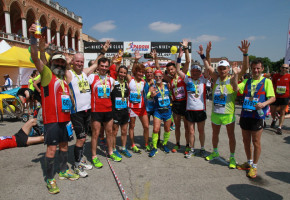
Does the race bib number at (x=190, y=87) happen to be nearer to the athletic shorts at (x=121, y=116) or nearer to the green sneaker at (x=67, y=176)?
the athletic shorts at (x=121, y=116)

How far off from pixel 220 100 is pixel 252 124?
692mm

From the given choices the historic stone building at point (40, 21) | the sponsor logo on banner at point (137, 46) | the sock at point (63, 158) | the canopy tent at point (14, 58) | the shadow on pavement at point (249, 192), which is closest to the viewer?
the shadow on pavement at point (249, 192)

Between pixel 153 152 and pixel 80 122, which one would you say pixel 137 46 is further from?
pixel 80 122

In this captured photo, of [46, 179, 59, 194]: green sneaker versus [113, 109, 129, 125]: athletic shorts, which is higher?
[113, 109, 129, 125]: athletic shorts

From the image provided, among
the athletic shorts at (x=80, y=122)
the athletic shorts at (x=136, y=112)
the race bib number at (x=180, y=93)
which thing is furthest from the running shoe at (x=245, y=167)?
the athletic shorts at (x=80, y=122)

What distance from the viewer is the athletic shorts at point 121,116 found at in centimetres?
403

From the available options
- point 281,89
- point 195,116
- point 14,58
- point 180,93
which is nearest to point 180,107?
point 180,93

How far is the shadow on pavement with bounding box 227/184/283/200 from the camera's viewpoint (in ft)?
8.91

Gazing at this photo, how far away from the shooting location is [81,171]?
10.9 ft

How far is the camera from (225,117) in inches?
142

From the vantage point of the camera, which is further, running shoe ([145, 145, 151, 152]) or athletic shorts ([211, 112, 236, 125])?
running shoe ([145, 145, 151, 152])

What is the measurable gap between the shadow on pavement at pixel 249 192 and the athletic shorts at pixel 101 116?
94.6 inches

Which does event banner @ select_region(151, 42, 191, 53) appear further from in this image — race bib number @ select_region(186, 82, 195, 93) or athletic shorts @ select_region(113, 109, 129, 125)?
athletic shorts @ select_region(113, 109, 129, 125)

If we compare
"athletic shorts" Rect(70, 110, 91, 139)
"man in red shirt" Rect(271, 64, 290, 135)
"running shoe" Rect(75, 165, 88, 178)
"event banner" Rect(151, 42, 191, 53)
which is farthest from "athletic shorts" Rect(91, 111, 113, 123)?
"event banner" Rect(151, 42, 191, 53)
